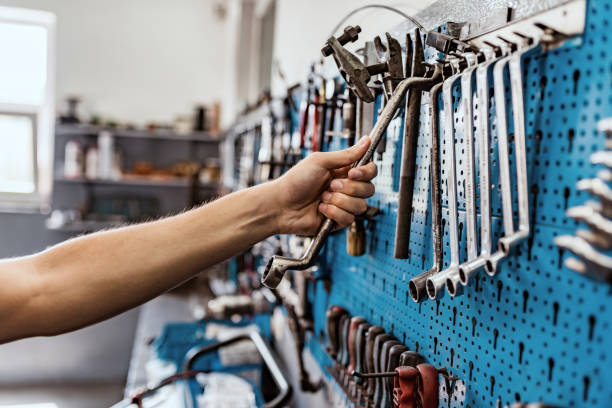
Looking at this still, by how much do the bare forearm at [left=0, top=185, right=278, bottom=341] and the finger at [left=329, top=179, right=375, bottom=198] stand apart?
175 mm

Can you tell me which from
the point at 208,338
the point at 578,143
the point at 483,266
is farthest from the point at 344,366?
the point at 208,338

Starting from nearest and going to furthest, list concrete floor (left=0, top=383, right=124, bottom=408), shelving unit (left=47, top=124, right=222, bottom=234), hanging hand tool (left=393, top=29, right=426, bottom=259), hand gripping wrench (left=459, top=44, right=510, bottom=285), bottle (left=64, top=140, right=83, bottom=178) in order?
hand gripping wrench (left=459, top=44, right=510, bottom=285), hanging hand tool (left=393, top=29, right=426, bottom=259), concrete floor (left=0, top=383, right=124, bottom=408), bottle (left=64, top=140, right=83, bottom=178), shelving unit (left=47, top=124, right=222, bottom=234)

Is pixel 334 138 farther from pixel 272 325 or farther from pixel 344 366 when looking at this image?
pixel 272 325

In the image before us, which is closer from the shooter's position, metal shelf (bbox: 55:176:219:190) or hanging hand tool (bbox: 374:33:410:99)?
hanging hand tool (bbox: 374:33:410:99)

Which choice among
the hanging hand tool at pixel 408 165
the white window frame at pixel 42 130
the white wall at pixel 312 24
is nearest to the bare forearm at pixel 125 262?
the hanging hand tool at pixel 408 165

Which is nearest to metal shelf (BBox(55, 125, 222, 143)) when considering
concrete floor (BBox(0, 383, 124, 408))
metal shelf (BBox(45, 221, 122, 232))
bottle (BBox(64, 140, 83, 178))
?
bottle (BBox(64, 140, 83, 178))

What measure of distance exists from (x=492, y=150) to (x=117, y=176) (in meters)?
4.40

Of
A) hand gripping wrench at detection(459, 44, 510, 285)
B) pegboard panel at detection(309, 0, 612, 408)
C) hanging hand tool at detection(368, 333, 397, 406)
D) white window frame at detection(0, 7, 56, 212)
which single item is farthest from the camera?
white window frame at detection(0, 7, 56, 212)

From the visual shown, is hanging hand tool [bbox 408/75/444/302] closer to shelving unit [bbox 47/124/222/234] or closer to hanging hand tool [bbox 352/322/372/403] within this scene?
hanging hand tool [bbox 352/322/372/403]

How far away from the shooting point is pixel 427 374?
1034mm

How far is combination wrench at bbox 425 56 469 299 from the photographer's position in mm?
930

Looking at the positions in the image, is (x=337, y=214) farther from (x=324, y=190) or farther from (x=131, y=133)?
(x=131, y=133)

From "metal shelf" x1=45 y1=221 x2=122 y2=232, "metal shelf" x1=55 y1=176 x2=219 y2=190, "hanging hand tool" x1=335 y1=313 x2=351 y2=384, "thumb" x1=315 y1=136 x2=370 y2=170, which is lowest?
"metal shelf" x1=45 y1=221 x2=122 y2=232

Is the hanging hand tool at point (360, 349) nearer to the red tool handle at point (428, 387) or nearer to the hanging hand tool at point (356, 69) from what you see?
the red tool handle at point (428, 387)
